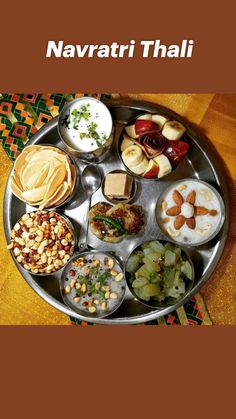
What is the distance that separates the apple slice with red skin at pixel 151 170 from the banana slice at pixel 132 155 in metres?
0.08

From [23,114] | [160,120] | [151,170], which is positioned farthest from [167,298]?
[23,114]

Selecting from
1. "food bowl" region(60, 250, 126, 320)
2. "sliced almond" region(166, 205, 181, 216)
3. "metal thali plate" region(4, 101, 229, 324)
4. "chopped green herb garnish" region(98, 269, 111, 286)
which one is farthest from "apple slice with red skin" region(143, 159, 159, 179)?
"chopped green herb garnish" region(98, 269, 111, 286)

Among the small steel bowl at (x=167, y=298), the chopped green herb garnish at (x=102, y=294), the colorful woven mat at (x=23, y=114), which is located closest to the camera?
the small steel bowl at (x=167, y=298)

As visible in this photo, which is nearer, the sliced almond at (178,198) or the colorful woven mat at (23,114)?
the sliced almond at (178,198)

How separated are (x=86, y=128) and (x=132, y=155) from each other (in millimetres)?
404

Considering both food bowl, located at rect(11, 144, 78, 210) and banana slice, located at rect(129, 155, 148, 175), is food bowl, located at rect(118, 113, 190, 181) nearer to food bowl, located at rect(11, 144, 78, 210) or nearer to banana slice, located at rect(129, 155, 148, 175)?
banana slice, located at rect(129, 155, 148, 175)

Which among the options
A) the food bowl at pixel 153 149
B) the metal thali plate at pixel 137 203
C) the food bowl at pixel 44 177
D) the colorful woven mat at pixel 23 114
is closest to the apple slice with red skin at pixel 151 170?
the food bowl at pixel 153 149

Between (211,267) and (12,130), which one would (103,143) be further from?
(211,267)

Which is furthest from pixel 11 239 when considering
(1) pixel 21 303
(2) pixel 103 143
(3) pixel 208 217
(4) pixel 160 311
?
(3) pixel 208 217

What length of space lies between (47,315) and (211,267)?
127 cm

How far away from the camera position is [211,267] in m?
3.40

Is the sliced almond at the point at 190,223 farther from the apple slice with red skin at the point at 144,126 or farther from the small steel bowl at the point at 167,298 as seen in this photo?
the apple slice with red skin at the point at 144,126

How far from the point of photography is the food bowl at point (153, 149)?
3.35 m

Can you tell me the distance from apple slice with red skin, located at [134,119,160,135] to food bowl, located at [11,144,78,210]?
52 centimetres
